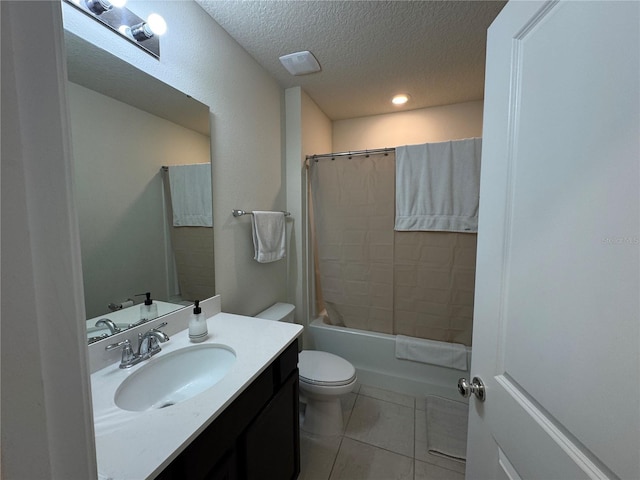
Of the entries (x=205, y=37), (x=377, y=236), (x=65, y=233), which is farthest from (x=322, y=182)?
(x=65, y=233)

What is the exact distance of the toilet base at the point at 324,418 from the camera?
5.26ft

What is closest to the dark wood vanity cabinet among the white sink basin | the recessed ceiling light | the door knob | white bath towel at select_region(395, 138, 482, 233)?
the white sink basin

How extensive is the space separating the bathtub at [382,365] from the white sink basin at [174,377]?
1.27 metres

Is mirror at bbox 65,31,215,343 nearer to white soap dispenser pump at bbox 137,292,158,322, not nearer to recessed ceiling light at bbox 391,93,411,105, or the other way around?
white soap dispenser pump at bbox 137,292,158,322

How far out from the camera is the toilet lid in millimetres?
1534

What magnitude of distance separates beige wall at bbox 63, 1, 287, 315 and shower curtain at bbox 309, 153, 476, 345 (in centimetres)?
44

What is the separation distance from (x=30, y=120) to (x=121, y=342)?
3.34 ft

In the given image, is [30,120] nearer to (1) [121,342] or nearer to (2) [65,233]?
(2) [65,233]

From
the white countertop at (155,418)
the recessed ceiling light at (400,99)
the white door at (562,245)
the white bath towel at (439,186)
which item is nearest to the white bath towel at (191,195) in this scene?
the white countertop at (155,418)

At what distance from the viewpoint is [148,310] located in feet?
3.62

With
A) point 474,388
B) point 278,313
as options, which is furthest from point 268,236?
point 474,388

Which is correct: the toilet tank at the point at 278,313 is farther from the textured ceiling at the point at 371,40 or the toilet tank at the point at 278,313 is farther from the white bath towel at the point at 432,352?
the textured ceiling at the point at 371,40

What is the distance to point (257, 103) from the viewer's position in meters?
1.74

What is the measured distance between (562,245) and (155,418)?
104 centimetres
